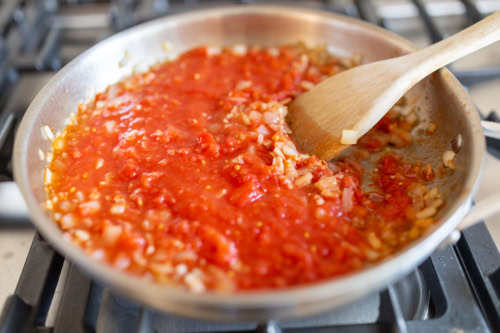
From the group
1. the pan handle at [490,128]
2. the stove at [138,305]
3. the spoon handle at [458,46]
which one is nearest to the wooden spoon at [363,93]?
the spoon handle at [458,46]

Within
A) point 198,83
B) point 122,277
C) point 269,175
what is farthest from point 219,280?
point 198,83

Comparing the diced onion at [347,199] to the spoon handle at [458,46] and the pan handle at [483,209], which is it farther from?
the spoon handle at [458,46]

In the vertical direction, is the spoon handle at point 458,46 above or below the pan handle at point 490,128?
above

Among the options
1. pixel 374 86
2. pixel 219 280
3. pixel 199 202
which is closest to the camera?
pixel 219 280

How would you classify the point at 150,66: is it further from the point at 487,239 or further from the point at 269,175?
the point at 487,239

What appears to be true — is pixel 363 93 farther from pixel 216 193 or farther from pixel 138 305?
pixel 138 305

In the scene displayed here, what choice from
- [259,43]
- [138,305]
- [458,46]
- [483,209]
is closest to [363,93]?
[458,46]
